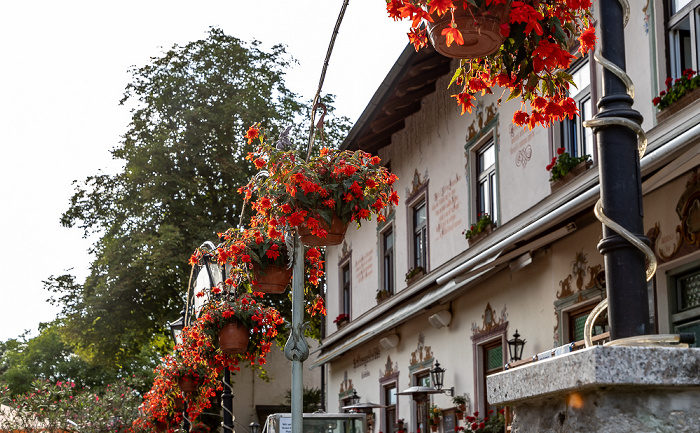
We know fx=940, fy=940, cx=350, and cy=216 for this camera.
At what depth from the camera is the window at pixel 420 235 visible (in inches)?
682

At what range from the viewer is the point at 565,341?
11078mm

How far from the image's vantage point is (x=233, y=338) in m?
12.3

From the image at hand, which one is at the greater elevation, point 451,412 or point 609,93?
point 609,93

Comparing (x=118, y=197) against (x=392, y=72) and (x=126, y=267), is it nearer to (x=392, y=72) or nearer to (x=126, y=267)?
(x=126, y=267)

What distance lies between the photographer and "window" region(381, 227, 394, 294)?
19.7 meters

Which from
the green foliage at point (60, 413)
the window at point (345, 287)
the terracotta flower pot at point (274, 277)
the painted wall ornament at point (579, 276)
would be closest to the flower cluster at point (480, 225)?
the painted wall ornament at point (579, 276)

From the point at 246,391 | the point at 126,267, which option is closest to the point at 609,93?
the point at 126,267

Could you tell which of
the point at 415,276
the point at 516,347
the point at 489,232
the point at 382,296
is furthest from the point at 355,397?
the point at 516,347

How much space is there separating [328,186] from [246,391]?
33238 mm

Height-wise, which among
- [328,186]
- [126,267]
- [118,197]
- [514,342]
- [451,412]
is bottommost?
[451,412]

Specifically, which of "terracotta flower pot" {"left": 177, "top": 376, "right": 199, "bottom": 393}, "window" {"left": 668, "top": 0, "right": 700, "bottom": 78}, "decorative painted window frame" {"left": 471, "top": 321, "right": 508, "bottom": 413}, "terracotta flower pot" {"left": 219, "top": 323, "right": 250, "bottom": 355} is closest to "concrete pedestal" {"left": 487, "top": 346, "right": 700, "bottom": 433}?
"window" {"left": 668, "top": 0, "right": 700, "bottom": 78}

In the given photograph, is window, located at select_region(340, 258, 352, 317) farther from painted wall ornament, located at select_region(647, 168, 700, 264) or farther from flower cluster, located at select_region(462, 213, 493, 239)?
painted wall ornament, located at select_region(647, 168, 700, 264)

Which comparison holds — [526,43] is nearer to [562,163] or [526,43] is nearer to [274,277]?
[274,277]

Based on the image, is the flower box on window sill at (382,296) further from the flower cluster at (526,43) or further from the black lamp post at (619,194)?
the black lamp post at (619,194)
